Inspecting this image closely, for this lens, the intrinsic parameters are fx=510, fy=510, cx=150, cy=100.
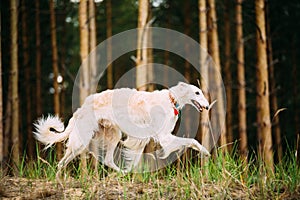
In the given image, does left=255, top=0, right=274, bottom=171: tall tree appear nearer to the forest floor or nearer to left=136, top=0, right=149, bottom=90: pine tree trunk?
left=136, top=0, right=149, bottom=90: pine tree trunk

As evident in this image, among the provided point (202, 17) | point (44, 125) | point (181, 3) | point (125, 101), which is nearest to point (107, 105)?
point (125, 101)

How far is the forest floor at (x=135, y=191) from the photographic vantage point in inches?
216

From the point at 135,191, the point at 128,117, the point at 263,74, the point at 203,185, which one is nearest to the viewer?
the point at 203,185

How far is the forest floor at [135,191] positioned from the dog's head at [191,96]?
4.00 ft

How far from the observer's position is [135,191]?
5777 mm

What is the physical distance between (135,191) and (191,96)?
5.60 ft

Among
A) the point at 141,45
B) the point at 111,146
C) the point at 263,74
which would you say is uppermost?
the point at 141,45

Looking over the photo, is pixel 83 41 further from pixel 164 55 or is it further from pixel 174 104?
pixel 164 55

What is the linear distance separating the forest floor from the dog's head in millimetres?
1219

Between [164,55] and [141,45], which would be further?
[164,55]

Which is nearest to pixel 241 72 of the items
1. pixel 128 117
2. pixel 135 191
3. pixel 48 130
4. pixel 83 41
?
pixel 83 41

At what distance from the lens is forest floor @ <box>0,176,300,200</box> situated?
18.0 ft

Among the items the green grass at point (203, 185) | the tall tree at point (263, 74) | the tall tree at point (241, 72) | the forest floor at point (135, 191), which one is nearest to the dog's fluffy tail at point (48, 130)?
the green grass at point (203, 185)

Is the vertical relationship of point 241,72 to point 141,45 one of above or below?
below
